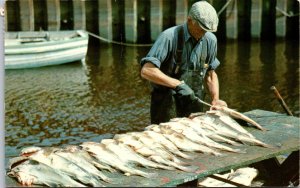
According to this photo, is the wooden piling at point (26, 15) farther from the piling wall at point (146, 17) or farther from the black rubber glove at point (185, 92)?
the black rubber glove at point (185, 92)

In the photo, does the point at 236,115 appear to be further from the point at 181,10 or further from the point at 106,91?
the point at 181,10

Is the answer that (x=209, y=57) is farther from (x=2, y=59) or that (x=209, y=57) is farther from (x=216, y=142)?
(x=2, y=59)

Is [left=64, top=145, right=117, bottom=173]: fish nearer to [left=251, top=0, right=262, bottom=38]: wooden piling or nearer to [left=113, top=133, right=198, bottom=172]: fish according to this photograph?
[left=113, top=133, right=198, bottom=172]: fish

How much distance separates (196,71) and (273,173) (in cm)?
184

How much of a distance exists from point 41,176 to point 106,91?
14028 millimetres

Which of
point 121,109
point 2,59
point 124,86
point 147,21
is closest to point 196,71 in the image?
point 2,59

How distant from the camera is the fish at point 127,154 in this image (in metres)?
5.28

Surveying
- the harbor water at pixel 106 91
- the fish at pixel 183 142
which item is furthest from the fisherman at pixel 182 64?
the harbor water at pixel 106 91

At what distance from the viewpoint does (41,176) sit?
4770mm

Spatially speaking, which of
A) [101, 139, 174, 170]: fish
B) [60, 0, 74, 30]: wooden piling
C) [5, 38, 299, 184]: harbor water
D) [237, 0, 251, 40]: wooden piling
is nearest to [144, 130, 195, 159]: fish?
[101, 139, 174, 170]: fish

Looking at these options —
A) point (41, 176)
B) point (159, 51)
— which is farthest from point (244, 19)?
point (41, 176)

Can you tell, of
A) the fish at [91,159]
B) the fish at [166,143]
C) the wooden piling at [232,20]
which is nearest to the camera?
the fish at [91,159]

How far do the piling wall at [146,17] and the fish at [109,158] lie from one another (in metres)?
19.2

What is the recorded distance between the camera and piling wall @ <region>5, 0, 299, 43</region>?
24.6 metres
